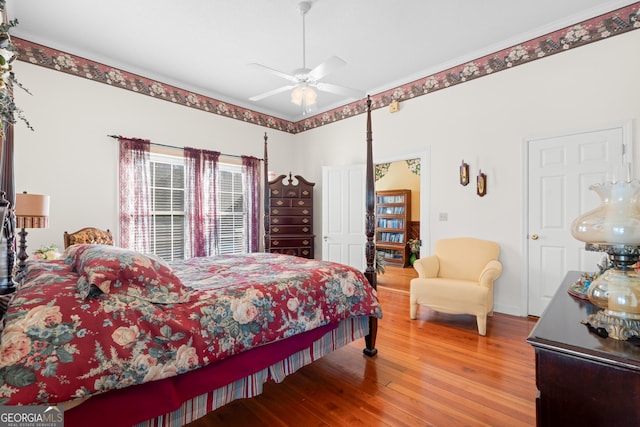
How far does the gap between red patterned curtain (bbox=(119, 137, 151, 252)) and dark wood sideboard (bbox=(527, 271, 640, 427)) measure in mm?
4223

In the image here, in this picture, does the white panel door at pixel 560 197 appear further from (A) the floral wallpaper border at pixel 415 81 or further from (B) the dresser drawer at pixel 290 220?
(B) the dresser drawer at pixel 290 220

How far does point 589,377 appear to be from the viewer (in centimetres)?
84

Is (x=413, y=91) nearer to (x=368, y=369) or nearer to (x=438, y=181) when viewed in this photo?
(x=438, y=181)

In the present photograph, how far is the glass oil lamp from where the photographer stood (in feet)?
3.08

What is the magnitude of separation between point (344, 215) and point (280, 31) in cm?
276

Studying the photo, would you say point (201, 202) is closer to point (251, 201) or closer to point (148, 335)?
point (251, 201)

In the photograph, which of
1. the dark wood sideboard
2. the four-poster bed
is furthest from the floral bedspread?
the dark wood sideboard

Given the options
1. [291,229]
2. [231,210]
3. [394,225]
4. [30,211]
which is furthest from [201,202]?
[394,225]

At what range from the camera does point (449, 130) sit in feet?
13.0

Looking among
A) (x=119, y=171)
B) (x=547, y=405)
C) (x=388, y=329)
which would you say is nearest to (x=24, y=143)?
(x=119, y=171)

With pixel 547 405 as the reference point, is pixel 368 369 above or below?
below

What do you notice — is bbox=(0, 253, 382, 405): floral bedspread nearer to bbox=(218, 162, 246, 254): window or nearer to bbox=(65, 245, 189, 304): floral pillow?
bbox=(65, 245, 189, 304): floral pillow

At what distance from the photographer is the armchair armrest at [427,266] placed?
3506 millimetres

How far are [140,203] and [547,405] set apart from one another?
435 centimetres
